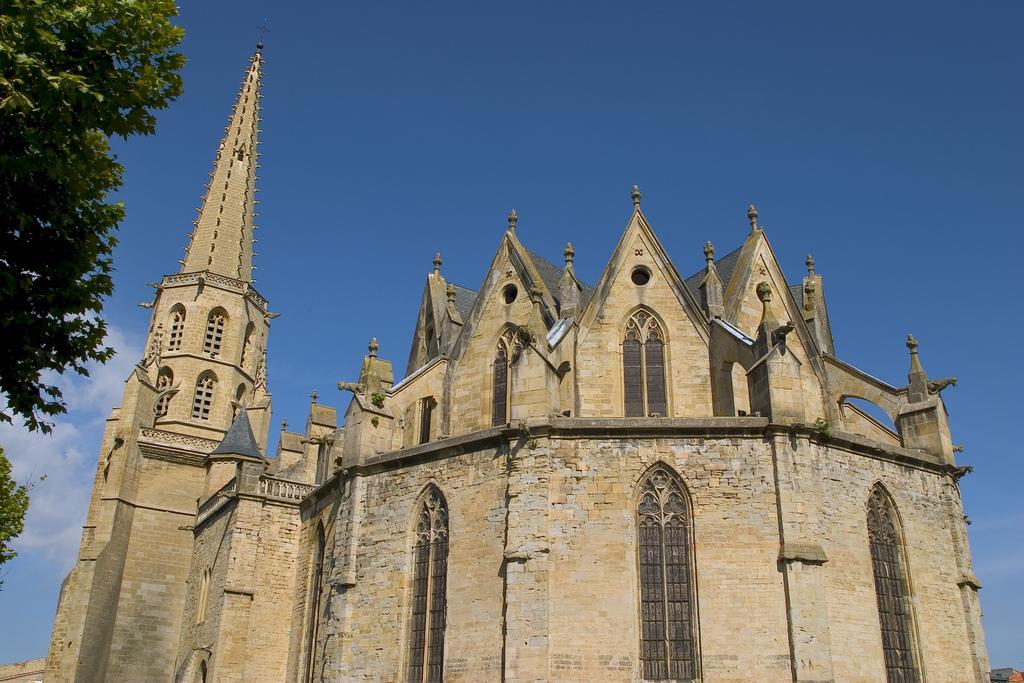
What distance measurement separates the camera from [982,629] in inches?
685

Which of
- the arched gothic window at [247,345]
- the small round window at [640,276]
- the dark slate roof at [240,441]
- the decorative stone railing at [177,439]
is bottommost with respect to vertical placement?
the dark slate roof at [240,441]

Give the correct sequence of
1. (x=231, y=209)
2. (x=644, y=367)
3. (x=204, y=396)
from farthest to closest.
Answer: (x=231, y=209) → (x=204, y=396) → (x=644, y=367)

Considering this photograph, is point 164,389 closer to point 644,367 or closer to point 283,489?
point 283,489

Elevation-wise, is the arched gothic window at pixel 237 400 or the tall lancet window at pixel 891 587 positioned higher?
the arched gothic window at pixel 237 400

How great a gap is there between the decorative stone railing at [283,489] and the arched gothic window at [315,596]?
196cm

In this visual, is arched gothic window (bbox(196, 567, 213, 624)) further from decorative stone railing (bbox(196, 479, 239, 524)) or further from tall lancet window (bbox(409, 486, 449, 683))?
tall lancet window (bbox(409, 486, 449, 683))

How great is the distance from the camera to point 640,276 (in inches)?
798

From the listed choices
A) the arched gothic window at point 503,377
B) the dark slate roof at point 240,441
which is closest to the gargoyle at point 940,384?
the arched gothic window at point 503,377

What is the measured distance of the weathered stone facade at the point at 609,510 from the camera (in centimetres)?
1540

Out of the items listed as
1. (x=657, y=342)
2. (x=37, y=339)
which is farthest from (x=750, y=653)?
(x=37, y=339)

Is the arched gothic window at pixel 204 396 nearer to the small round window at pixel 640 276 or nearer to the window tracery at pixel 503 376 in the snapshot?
the window tracery at pixel 503 376

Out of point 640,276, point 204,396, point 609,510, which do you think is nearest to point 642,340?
point 640,276

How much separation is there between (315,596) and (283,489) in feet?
11.1

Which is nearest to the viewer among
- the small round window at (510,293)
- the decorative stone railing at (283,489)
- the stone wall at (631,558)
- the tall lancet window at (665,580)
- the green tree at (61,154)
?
the green tree at (61,154)
